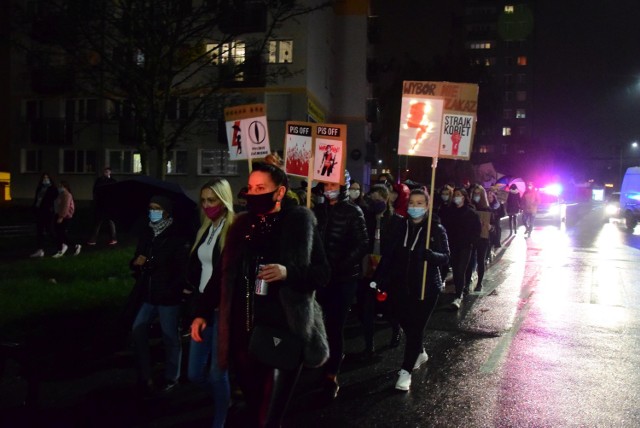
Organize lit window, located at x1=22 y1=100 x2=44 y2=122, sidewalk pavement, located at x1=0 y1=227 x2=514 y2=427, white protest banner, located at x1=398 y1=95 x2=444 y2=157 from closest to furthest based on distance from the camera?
sidewalk pavement, located at x1=0 y1=227 x2=514 y2=427
white protest banner, located at x1=398 y1=95 x2=444 y2=157
lit window, located at x1=22 y1=100 x2=44 y2=122

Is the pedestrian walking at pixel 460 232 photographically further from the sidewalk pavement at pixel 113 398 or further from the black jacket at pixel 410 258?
the black jacket at pixel 410 258

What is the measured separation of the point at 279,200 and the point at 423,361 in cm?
364

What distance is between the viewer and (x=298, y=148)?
9273mm

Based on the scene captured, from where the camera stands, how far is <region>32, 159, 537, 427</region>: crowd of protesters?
133 inches

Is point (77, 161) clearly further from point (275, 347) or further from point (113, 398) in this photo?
point (275, 347)

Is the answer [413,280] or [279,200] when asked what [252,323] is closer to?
[279,200]

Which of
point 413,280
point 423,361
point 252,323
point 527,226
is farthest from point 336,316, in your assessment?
point 527,226

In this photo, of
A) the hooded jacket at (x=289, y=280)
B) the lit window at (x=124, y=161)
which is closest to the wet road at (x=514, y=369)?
the hooded jacket at (x=289, y=280)

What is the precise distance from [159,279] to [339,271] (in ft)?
5.13

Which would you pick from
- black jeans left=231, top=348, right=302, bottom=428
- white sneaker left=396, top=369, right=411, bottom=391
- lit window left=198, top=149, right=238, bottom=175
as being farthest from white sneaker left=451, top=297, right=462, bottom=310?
lit window left=198, top=149, right=238, bottom=175

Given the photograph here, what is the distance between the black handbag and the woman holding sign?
260 cm

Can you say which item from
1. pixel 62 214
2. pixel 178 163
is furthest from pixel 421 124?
pixel 178 163

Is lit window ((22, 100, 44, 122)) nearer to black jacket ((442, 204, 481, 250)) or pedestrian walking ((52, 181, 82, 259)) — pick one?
pedestrian walking ((52, 181, 82, 259))

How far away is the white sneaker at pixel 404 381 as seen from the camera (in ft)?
18.6
